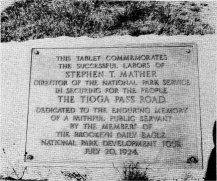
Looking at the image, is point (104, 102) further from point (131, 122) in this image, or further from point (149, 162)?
point (149, 162)

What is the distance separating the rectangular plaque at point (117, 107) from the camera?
367 cm

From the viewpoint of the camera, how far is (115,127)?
373 centimetres

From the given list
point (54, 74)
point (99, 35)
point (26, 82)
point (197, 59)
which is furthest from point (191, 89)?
point (26, 82)

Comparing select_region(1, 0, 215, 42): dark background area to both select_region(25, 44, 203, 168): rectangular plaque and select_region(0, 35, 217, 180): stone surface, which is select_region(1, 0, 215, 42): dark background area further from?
select_region(25, 44, 203, 168): rectangular plaque

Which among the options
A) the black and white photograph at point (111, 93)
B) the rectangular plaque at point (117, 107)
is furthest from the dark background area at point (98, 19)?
the rectangular plaque at point (117, 107)

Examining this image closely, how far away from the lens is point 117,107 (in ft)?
12.4

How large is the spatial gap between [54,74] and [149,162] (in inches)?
53.3

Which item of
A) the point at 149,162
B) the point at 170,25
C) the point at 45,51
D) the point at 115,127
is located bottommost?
the point at 149,162

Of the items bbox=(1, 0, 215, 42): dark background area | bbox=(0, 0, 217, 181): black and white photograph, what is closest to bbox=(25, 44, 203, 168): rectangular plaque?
bbox=(0, 0, 217, 181): black and white photograph

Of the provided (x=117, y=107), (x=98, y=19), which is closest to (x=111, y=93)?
(x=117, y=107)

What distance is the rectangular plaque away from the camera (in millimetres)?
3666

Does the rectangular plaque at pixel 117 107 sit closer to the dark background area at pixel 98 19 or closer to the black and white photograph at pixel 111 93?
the black and white photograph at pixel 111 93

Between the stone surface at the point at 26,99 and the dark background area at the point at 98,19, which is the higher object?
the dark background area at the point at 98,19

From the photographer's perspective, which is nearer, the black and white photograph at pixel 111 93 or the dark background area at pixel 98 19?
the black and white photograph at pixel 111 93
